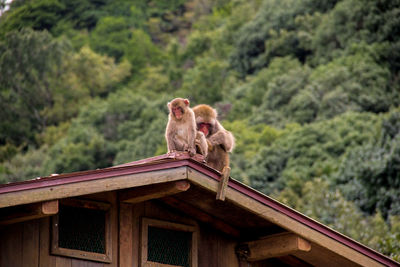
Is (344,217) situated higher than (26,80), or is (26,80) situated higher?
(26,80)

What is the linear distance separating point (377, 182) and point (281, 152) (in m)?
13.4

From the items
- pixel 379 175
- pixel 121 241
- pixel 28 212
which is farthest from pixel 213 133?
pixel 379 175

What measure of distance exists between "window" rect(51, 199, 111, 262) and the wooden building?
0.01 m

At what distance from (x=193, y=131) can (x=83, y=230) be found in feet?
7.13

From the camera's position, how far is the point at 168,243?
11711 millimetres

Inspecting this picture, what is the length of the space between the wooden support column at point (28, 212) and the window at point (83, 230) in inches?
24.9

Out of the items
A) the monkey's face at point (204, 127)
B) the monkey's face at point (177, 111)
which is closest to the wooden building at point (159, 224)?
the monkey's face at point (177, 111)

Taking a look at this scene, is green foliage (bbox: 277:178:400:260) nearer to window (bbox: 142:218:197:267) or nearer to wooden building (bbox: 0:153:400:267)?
wooden building (bbox: 0:153:400:267)

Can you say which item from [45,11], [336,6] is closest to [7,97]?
[45,11]

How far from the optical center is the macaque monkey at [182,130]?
1216 centimetres

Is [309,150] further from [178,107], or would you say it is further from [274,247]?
[274,247]

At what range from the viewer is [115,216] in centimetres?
1120

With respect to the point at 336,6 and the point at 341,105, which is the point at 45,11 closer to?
the point at 336,6

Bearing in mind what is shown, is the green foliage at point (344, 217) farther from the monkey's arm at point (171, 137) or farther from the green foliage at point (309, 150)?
the monkey's arm at point (171, 137)
